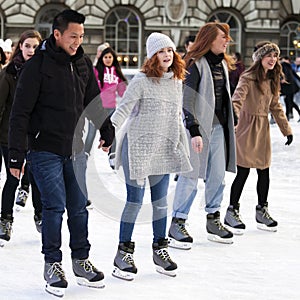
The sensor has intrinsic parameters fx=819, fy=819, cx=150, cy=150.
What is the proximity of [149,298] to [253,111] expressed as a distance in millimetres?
2354

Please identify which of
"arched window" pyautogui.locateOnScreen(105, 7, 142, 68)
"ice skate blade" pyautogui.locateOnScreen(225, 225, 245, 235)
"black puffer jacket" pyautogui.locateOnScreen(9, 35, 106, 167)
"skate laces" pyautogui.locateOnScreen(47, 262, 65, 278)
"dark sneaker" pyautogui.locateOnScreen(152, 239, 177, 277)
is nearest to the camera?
"black puffer jacket" pyautogui.locateOnScreen(9, 35, 106, 167)

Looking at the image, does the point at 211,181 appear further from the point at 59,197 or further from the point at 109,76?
the point at 109,76

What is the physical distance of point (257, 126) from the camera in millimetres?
6410

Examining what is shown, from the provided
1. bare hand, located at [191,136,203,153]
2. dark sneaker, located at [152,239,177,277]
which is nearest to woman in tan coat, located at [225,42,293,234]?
bare hand, located at [191,136,203,153]

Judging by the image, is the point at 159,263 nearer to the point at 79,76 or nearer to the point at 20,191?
the point at 79,76

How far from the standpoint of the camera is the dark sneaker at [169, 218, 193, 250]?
5711 mm

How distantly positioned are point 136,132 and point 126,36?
23.5m

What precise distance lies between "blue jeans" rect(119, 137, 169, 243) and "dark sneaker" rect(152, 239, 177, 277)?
7 cm

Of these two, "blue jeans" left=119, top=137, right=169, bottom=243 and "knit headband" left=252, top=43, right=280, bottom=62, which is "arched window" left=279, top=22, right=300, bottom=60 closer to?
"knit headband" left=252, top=43, right=280, bottom=62

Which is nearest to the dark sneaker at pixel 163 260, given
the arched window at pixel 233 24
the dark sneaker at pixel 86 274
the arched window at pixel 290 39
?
the dark sneaker at pixel 86 274

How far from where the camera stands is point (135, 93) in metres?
4.90

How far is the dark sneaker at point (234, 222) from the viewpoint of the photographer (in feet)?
20.6

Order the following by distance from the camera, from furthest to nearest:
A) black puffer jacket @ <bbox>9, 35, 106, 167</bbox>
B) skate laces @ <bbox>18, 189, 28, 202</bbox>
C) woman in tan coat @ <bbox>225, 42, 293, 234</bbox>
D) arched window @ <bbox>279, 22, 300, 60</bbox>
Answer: arched window @ <bbox>279, 22, 300, 60</bbox>, skate laces @ <bbox>18, 189, 28, 202</bbox>, woman in tan coat @ <bbox>225, 42, 293, 234</bbox>, black puffer jacket @ <bbox>9, 35, 106, 167</bbox>

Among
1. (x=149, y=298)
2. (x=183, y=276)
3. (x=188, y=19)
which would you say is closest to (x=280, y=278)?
(x=183, y=276)
